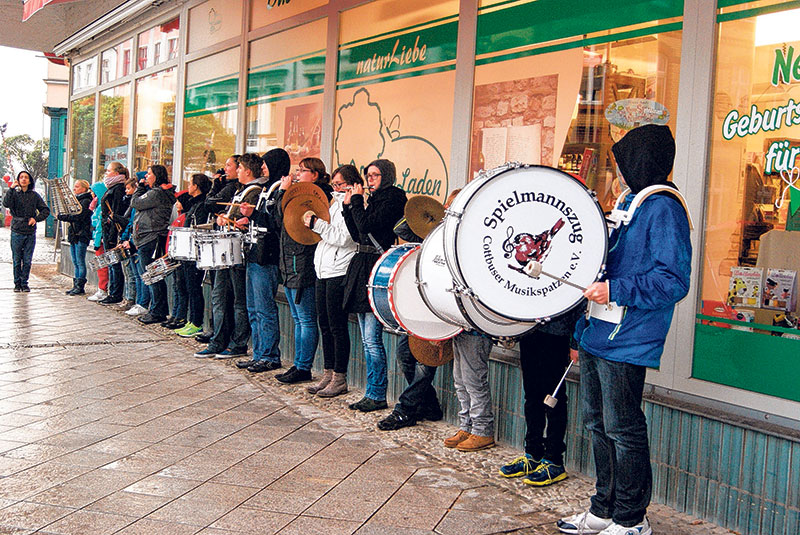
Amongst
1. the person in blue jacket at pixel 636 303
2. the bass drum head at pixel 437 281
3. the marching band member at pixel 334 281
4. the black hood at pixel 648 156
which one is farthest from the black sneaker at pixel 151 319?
the black hood at pixel 648 156

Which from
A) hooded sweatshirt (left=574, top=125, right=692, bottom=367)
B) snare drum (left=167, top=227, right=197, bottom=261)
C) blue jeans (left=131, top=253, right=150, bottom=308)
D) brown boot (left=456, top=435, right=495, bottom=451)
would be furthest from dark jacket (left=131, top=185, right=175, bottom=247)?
hooded sweatshirt (left=574, top=125, right=692, bottom=367)

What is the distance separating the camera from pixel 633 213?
3.66 meters

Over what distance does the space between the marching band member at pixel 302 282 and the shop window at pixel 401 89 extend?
78cm

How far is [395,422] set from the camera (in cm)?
564

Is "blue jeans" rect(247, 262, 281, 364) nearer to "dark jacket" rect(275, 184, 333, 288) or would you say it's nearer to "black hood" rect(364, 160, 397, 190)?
"dark jacket" rect(275, 184, 333, 288)

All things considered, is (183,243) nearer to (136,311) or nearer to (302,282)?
(302,282)

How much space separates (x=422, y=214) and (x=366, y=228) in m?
0.73

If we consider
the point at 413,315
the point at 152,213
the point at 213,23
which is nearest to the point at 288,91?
the point at 152,213

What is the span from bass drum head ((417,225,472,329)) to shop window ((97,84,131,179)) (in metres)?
10.4

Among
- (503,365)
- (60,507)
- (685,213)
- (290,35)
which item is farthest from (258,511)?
(290,35)

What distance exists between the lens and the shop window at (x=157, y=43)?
39.4 ft

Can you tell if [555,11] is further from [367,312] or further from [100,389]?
[100,389]

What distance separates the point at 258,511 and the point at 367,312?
2.23 m

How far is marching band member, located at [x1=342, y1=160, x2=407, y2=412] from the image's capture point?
5887 mm
